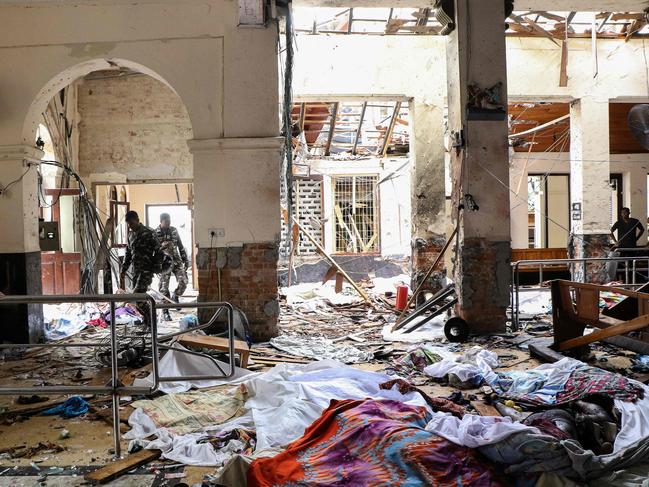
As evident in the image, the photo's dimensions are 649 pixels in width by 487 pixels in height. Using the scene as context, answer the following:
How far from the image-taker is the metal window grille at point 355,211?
1691cm

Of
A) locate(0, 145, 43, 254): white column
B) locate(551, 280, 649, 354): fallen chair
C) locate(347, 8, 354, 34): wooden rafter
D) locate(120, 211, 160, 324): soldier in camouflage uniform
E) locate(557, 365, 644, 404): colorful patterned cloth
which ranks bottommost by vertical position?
locate(557, 365, 644, 404): colorful patterned cloth

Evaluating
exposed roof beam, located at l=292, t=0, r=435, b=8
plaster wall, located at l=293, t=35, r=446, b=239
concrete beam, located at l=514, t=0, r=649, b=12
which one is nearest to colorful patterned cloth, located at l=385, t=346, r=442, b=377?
plaster wall, located at l=293, t=35, r=446, b=239

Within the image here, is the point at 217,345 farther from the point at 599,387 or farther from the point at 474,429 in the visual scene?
the point at 599,387

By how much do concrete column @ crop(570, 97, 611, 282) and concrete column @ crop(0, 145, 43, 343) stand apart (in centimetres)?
1065

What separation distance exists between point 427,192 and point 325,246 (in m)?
5.99

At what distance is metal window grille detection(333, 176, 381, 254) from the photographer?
16.9 metres

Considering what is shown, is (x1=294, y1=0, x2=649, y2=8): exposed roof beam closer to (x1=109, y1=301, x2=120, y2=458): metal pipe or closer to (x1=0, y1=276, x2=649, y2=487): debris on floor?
(x1=0, y1=276, x2=649, y2=487): debris on floor

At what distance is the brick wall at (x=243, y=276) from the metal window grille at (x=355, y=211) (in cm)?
909

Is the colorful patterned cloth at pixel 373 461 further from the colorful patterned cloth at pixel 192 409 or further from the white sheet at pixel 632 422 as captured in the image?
the colorful patterned cloth at pixel 192 409

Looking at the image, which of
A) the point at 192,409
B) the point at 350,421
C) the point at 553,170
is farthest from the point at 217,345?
the point at 553,170

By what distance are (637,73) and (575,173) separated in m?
2.49

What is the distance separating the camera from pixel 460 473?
3109 mm

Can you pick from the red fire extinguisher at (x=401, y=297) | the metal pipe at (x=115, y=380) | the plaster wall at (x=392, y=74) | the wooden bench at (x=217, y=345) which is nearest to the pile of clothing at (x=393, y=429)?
the metal pipe at (x=115, y=380)

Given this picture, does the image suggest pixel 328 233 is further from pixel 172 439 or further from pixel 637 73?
pixel 172 439
